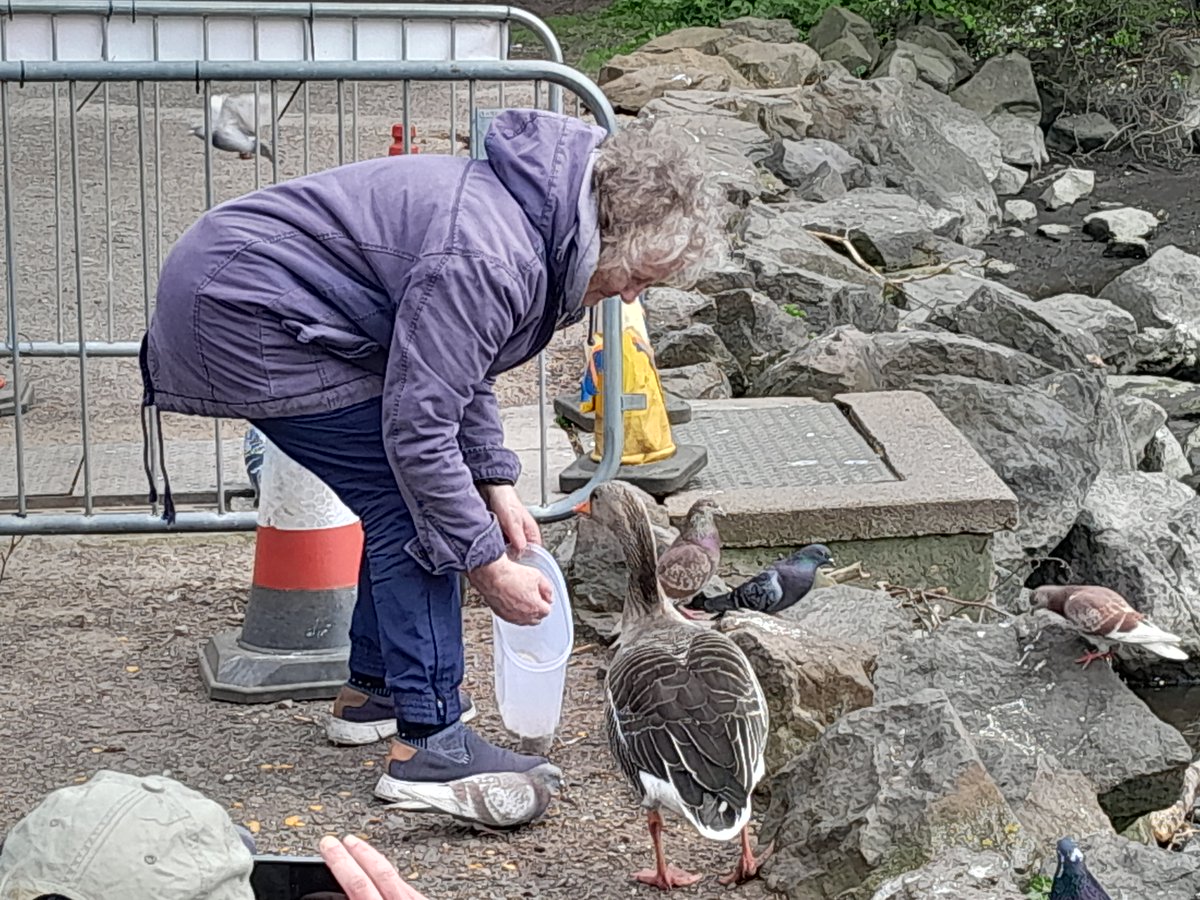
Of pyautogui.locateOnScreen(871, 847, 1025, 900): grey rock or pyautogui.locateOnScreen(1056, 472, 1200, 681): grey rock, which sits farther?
pyautogui.locateOnScreen(1056, 472, 1200, 681): grey rock

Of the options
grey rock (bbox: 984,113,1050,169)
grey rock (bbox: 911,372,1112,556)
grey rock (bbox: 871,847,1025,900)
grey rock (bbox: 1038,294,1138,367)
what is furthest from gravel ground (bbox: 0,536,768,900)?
grey rock (bbox: 984,113,1050,169)

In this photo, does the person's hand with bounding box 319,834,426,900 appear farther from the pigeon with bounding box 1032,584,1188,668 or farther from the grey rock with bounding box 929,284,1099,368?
the grey rock with bounding box 929,284,1099,368

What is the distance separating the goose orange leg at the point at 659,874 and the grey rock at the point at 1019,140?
12.8 m

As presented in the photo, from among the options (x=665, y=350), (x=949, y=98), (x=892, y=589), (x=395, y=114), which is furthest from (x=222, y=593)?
(x=949, y=98)

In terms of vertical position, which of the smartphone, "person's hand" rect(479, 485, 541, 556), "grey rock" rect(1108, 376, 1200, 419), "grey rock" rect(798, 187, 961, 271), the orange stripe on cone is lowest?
"grey rock" rect(1108, 376, 1200, 419)

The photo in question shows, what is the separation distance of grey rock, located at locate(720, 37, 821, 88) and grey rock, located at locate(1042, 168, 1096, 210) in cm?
239

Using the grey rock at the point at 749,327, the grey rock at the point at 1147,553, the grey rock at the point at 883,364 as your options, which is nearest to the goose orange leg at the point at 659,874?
the grey rock at the point at 1147,553

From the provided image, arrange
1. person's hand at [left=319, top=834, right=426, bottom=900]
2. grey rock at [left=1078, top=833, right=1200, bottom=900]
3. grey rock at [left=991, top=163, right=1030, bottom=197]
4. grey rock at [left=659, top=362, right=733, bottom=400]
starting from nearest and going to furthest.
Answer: person's hand at [left=319, top=834, right=426, bottom=900]
grey rock at [left=1078, top=833, right=1200, bottom=900]
grey rock at [left=659, top=362, right=733, bottom=400]
grey rock at [left=991, top=163, right=1030, bottom=197]

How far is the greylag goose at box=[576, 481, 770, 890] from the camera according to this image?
3.91m

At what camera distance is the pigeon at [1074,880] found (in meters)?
3.36

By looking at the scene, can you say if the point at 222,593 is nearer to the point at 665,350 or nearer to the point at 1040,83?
the point at 665,350

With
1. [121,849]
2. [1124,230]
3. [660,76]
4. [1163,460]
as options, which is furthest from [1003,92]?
[121,849]

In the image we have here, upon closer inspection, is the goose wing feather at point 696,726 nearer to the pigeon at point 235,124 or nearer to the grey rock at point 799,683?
the grey rock at point 799,683

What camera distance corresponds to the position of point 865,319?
9562 millimetres
